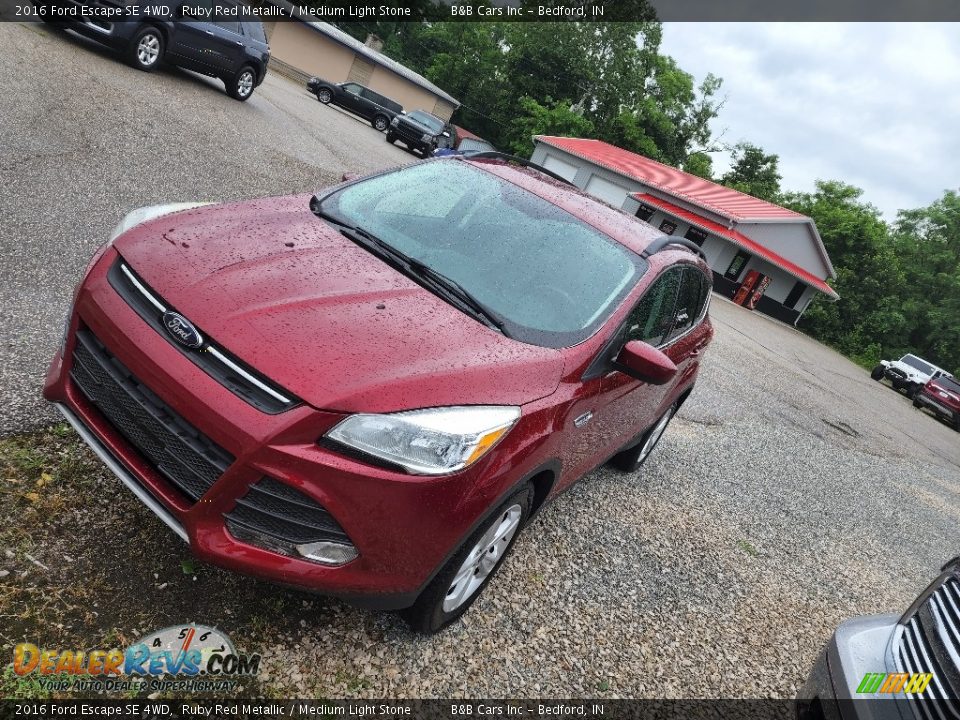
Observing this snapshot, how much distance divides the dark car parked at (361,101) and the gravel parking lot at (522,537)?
18979 mm

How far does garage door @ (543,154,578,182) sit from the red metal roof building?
1.04m

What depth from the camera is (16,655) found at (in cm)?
214

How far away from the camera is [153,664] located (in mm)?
2287

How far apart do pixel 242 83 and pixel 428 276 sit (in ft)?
39.2

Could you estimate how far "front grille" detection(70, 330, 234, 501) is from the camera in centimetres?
220

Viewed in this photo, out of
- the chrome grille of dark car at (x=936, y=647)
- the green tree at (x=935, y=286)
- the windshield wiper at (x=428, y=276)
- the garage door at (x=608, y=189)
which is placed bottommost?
the chrome grille of dark car at (x=936, y=647)

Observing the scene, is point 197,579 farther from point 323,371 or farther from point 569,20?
point 569,20

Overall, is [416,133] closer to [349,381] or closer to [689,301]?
[689,301]

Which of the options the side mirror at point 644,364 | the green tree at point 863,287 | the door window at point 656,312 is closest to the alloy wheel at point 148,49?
the door window at point 656,312

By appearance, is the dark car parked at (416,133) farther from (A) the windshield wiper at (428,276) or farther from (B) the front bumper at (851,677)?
(B) the front bumper at (851,677)

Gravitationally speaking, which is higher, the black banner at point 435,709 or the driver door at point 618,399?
the driver door at point 618,399

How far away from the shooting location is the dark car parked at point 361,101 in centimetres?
2906

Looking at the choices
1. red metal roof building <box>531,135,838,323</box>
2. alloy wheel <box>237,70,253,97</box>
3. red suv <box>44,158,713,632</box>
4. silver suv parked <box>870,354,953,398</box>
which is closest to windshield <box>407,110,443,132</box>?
alloy wheel <box>237,70,253,97</box>

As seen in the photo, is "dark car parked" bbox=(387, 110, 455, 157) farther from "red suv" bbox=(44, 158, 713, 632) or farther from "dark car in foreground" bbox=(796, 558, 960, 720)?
"dark car in foreground" bbox=(796, 558, 960, 720)
